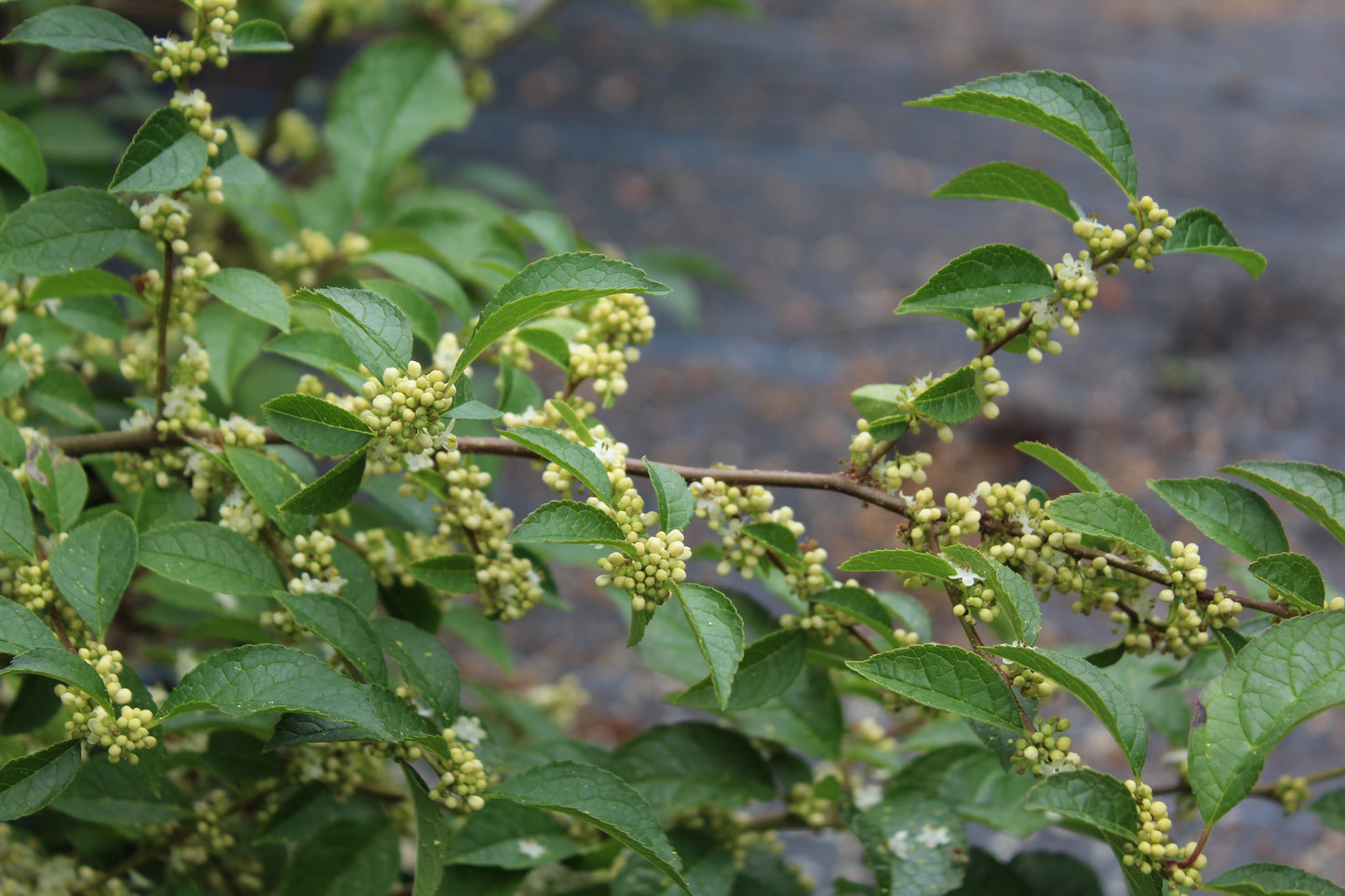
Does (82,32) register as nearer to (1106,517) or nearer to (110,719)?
(110,719)

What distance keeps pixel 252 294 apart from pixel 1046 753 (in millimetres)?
881

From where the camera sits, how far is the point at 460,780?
1.10 m

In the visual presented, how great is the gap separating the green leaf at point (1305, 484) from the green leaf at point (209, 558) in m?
0.93

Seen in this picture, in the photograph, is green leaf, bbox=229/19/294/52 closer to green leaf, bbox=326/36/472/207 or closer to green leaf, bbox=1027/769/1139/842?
green leaf, bbox=326/36/472/207

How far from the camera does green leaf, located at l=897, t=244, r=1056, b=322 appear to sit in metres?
1.01

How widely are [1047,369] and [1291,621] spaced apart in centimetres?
365

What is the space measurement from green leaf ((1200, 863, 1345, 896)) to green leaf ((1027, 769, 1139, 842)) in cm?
7

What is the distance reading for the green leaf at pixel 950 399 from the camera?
1038 millimetres

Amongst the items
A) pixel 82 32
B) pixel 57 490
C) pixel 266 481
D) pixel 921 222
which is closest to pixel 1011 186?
pixel 266 481

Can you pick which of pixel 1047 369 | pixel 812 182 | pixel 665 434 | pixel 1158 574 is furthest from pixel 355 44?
pixel 1158 574

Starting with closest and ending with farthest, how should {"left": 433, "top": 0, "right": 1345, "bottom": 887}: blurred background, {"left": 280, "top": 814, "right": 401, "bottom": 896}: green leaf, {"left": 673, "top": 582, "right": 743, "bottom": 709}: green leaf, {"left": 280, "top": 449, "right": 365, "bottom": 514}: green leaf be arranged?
{"left": 673, "top": 582, "right": 743, "bottom": 709}: green leaf, {"left": 280, "top": 449, "right": 365, "bottom": 514}: green leaf, {"left": 280, "top": 814, "right": 401, "bottom": 896}: green leaf, {"left": 433, "top": 0, "right": 1345, "bottom": 887}: blurred background

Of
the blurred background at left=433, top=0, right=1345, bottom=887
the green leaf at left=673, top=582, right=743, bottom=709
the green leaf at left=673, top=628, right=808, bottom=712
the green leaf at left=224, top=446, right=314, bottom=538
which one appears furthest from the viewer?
the blurred background at left=433, top=0, right=1345, bottom=887

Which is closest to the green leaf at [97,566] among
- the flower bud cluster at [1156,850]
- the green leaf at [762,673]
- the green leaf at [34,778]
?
the green leaf at [34,778]

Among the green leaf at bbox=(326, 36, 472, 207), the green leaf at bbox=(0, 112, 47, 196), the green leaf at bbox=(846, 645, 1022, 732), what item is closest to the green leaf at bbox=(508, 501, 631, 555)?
the green leaf at bbox=(846, 645, 1022, 732)
